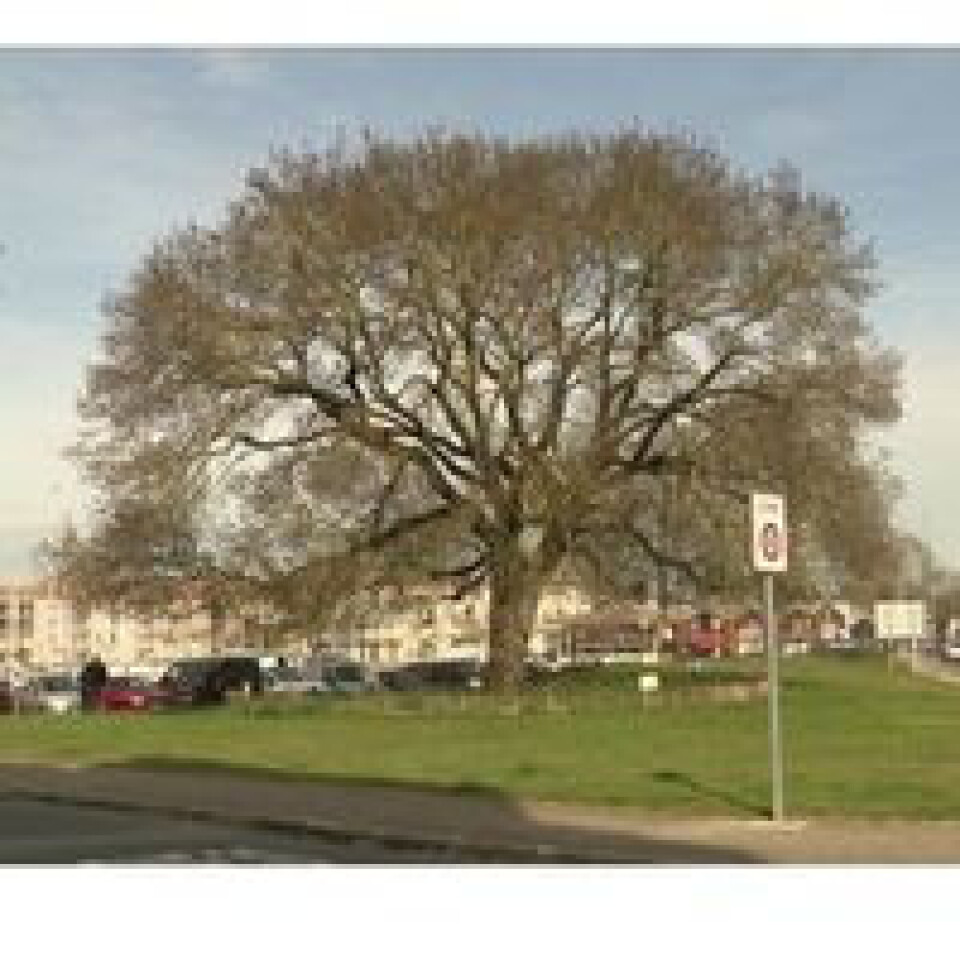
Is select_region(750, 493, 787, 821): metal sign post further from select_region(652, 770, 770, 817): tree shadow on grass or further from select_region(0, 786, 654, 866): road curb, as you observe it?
select_region(0, 786, 654, 866): road curb

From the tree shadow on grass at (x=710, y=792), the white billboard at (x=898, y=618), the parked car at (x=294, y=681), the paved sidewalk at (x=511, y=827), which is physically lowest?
the paved sidewalk at (x=511, y=827)

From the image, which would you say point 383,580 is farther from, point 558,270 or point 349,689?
point 349,689

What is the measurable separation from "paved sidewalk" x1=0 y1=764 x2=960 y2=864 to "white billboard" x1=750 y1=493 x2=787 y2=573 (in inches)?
95.4

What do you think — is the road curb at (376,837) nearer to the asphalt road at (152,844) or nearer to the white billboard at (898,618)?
the asphalt road at (152,844)

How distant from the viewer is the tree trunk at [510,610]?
54281 millimetres

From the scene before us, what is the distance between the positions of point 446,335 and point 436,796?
28.4 meters

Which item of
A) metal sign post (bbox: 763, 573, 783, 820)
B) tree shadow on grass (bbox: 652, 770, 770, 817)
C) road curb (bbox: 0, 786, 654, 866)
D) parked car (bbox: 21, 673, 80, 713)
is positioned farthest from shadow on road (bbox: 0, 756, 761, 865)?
parked car (bbox: 21, 673, 80, 713)

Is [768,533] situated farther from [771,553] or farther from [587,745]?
[587,745]

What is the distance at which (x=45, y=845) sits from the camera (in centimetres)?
2073

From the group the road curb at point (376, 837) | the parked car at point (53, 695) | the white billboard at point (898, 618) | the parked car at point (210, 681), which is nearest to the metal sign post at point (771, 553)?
the road curb at point (376, 837)

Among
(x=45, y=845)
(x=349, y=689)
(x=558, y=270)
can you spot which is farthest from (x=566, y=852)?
(x=349, y=689)

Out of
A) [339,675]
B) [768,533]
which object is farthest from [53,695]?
[768,533]

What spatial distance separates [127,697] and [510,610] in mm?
19771

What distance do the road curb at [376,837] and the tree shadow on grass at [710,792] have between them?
361 centimetres
